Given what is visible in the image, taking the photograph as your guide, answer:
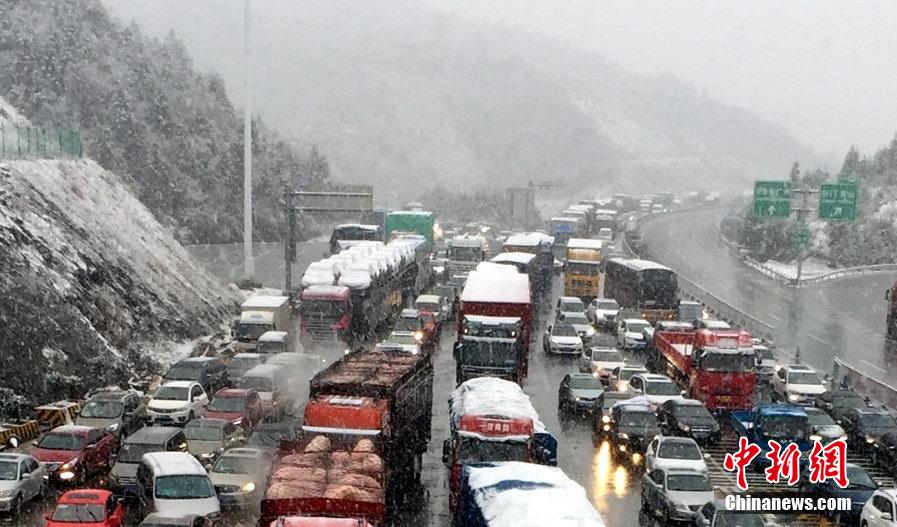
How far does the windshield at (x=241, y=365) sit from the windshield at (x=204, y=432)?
27.5ft

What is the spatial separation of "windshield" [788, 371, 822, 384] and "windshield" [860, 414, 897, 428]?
5.73 metres

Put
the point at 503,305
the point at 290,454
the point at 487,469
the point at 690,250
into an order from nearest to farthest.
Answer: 1. the point at 487,469
2. the point at 290,454
3. the point at 503,305
4. the point at 690,250

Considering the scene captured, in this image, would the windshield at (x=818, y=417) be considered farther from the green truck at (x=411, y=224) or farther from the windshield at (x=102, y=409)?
the green truck at (x=411, y=224)

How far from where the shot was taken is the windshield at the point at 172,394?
29250mm

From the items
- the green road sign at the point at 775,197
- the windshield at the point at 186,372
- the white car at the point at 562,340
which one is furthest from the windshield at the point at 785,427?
the green road sign at the point at 775,197

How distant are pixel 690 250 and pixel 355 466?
7920cm

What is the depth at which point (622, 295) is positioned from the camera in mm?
53281

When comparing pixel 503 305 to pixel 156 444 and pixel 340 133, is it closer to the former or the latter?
pixel 156 444

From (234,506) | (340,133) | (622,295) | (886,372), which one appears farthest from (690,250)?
(340,133)

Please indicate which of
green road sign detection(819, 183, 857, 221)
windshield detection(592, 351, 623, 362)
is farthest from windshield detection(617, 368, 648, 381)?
green road sign detection(819, 183, 857, 221)

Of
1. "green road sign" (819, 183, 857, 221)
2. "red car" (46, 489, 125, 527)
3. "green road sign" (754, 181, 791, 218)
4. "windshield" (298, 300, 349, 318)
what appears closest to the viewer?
"red car" (46, 489, 125, 527)

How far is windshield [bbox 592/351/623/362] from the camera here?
124 feet

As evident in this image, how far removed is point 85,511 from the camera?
18.7 meters

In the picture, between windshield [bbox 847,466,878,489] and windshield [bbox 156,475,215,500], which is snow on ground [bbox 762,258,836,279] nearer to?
windshield [bbox 847,466,878,489]
